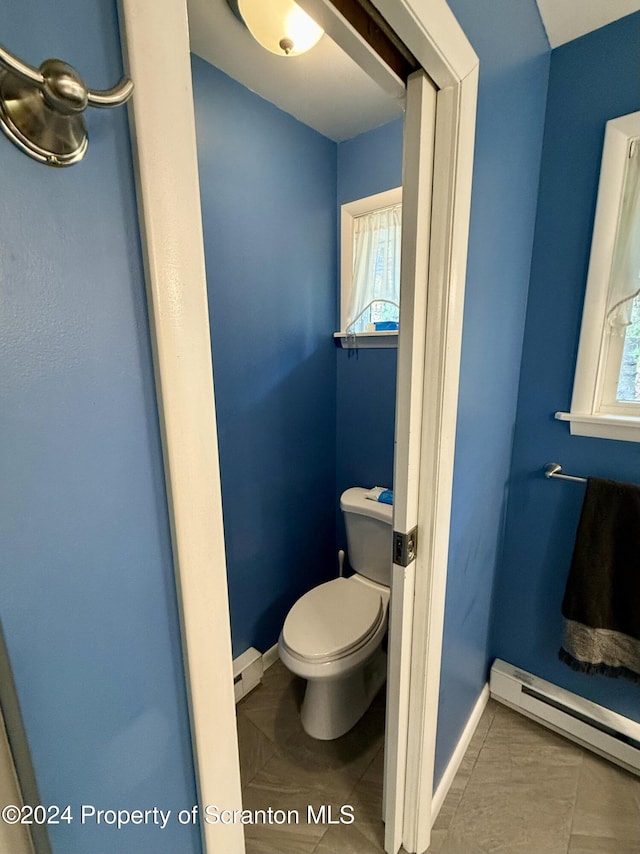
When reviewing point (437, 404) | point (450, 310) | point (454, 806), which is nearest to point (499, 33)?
point (450, 310)

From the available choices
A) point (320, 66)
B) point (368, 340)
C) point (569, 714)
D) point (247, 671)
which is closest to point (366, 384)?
point (368, 340)

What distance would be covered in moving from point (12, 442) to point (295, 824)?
1.58 meters

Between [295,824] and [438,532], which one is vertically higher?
[438,532]

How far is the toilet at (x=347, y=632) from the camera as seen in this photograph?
137 centimetres

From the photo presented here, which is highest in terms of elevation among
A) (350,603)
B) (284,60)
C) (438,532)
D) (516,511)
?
(284,60)

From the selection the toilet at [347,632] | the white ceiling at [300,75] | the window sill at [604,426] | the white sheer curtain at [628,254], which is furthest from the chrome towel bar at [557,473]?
the white ceiling at [300,75]

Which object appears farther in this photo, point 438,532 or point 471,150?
point 438,532

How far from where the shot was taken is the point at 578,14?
1.03 m

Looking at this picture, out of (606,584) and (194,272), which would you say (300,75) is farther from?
(606,584)

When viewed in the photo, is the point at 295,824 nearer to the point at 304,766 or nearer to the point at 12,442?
the point at 304,766

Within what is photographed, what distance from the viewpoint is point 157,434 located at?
403 millimetres

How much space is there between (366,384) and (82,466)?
5.37 ft

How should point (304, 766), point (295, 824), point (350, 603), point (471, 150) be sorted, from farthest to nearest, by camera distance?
1. point (350, 603)
2. point (304, 766)
3. point (295, 824)
4. point (471, 150)

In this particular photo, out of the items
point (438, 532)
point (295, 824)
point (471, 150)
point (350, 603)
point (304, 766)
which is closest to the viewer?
point (471, 150)
